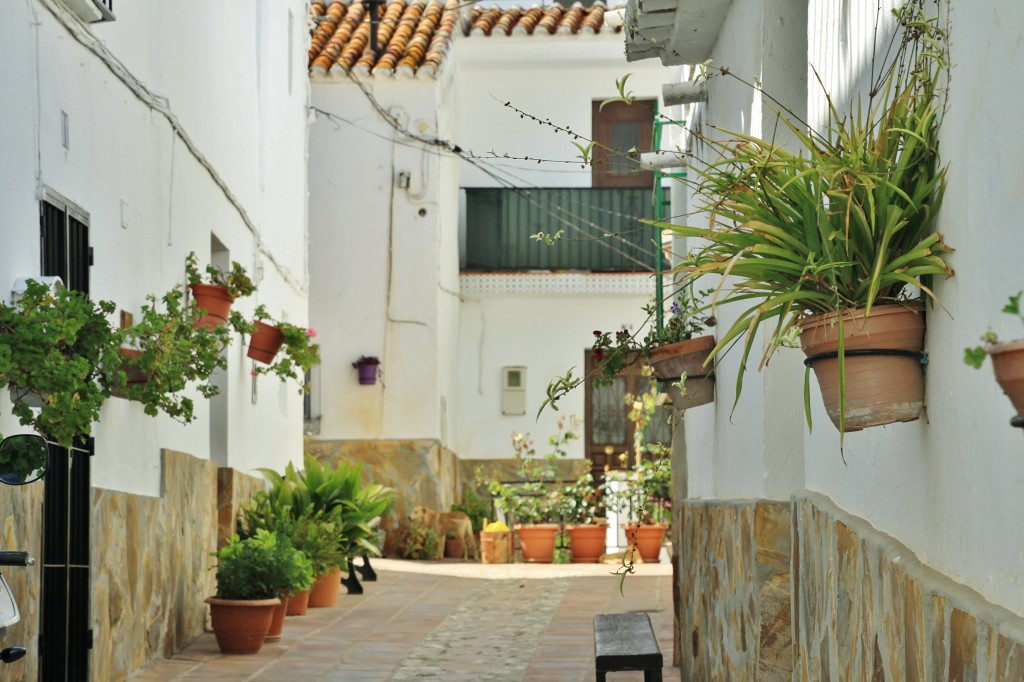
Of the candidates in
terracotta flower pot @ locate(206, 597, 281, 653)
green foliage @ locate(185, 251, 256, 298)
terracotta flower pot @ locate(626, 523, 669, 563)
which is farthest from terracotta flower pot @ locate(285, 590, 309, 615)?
terracotta flower pot @ locate(626, 523, 669, 563)

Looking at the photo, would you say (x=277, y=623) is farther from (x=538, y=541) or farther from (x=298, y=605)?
(x=538, y=541)

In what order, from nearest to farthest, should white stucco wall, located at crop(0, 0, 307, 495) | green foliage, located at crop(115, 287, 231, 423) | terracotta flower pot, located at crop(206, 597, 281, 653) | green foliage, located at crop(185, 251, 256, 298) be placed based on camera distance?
white stucco wall, located at crop(0, 0, 307, 495) → green foliage, located at crop(115, 287, 231, 423) → terracotta flower pot, located at crop(206, 597, 281, 653) → green foliage, located at crop(185, 251, 256, 298)

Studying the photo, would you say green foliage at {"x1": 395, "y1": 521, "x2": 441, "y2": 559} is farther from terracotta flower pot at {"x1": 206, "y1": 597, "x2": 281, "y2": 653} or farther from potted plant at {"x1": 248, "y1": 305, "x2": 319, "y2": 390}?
terracotta flower pot at {"x1": 206, "y1": 597, "x2": 281, "y2": 653}

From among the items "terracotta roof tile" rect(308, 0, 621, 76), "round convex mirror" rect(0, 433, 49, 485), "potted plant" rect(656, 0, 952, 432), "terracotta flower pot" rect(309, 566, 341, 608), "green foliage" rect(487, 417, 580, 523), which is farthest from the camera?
"terracotta roof tile" rect(308, 0, 621, 76)

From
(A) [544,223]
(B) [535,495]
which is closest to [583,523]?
(B) [535,495]

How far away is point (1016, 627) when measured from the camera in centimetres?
221

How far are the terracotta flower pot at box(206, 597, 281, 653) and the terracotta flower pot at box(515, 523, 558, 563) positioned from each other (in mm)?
7687

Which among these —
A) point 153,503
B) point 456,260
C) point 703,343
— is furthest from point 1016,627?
Answer: point 456,260

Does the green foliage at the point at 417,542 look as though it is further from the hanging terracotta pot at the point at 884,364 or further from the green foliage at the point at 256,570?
the hanging terracotta pot at the point at 884,364

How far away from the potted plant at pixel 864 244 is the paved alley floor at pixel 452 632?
20.9 ft

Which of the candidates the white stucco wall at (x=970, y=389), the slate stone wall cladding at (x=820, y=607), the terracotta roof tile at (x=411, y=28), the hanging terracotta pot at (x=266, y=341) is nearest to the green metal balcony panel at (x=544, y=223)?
the terracotta roof tile at (x=411, y=28)

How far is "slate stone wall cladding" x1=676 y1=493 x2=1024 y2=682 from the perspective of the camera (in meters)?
2.53

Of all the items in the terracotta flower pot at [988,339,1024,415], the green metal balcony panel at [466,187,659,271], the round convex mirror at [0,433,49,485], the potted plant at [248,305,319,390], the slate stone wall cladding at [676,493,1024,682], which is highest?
the green metal balcony panel at [466,187,659,271]

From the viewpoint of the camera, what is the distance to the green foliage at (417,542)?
728 inches
